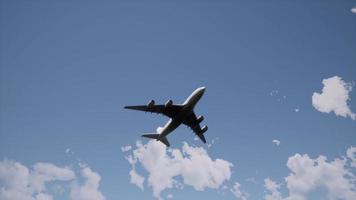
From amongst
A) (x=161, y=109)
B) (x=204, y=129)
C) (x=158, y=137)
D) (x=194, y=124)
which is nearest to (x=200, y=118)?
(x=194, y=124)

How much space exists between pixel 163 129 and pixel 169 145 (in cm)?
1043

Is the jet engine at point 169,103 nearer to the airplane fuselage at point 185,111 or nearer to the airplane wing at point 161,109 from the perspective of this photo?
the airplane wing at point 161,109

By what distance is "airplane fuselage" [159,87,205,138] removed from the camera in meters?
52.1

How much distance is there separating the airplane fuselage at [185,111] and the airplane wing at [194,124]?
2.56m

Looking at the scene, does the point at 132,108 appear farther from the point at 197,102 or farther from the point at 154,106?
the point at 197,102

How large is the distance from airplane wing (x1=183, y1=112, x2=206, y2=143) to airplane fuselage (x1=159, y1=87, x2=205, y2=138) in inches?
101

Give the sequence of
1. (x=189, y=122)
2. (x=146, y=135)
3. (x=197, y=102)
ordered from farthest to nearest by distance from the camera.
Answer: (x=146, y=135), (x=189, y=122), (x=197, y=102)

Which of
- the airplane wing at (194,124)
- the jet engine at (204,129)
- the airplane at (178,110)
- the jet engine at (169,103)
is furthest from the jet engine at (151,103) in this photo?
the jet engine at (204,129)

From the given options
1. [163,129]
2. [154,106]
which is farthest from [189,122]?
[154,106]

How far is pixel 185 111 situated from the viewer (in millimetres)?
53969

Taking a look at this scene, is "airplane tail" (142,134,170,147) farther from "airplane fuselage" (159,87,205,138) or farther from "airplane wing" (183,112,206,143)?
"airplane wing" (183,112,206,143)

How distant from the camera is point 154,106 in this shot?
53375mm

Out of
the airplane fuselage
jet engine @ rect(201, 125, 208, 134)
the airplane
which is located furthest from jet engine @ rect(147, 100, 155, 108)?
jet engine @ rect(201, 125, 208, 134)

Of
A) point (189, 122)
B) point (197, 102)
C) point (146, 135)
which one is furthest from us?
point (146, 135)
